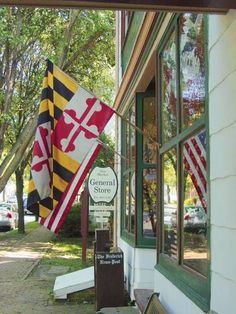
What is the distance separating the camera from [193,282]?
4328 mm

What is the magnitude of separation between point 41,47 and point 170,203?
1316 centimetres

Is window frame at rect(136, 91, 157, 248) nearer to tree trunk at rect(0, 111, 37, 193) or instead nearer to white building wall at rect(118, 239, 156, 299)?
white building wall at rect(118, 239, 156, 299)

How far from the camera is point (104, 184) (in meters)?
11.5

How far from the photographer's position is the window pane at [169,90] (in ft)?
18.2

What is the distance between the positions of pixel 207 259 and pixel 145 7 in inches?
70.1

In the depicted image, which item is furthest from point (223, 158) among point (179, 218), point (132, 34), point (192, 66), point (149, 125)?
point (132, 34)

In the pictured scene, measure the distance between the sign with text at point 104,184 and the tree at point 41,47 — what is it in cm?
388

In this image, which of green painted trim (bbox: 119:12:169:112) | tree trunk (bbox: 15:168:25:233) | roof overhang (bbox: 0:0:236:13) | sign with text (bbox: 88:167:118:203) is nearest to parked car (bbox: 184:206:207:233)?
roof overhang (bbox: 0:0:236:13)

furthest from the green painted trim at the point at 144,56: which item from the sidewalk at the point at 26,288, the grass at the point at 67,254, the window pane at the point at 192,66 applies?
the grass at the point at 67,254

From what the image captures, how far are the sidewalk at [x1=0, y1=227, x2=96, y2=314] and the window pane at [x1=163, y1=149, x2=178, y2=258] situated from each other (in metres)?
3.42

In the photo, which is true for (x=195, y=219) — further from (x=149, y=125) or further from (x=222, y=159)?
(x=149, y=125)

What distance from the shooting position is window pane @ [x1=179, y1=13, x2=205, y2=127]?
4.25 meters

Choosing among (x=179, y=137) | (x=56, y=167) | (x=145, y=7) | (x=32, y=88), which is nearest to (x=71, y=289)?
Result: (x=56, y=167)

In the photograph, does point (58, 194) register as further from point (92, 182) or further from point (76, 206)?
point (76, 206)
